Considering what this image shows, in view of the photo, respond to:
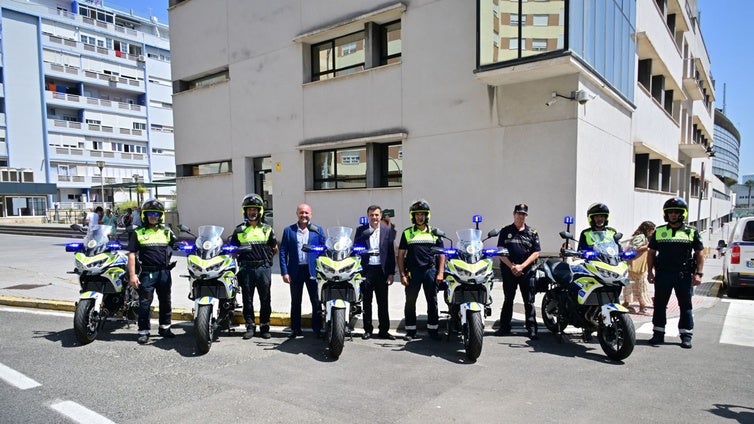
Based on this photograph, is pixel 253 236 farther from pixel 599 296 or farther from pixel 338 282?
pixel 599 296

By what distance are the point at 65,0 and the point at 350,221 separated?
57.8m

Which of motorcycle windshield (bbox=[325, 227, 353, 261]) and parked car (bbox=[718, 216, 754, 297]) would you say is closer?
motorcycle windshield (bbox=[325, 227, 353, 261])

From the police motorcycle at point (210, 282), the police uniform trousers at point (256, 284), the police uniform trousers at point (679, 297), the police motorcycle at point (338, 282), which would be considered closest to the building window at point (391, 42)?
the police motorcycle at point (338, 282)

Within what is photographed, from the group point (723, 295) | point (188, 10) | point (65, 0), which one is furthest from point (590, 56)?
point (65, 0)

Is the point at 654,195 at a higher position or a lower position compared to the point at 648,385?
higher

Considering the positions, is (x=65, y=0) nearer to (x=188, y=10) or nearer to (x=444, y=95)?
(x=188, y=10)

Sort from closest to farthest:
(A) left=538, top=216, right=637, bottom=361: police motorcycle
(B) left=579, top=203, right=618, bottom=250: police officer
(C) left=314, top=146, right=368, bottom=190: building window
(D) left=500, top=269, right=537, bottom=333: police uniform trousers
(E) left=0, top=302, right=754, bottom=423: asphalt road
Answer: (E) left=0, top=302, right=754, bottom=423: asphalt road < (A) left=538, top=216, right=637, bottom=361: police motorcycle < (B) left=579, top=203, right=618, bottom=250: police officer < (D) left=500, top=269, right=537, bottom=333: police uniform trousers < (C) left=314, top=146, right=368, bottom=190: building window

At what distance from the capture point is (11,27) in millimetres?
43375

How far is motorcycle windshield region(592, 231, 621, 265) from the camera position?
5473mm

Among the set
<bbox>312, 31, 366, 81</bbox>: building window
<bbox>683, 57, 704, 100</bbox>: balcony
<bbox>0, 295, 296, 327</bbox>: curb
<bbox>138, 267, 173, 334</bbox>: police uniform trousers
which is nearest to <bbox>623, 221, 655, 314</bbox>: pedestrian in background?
<bbox>0, 295, 296, 327</bbox>: curb

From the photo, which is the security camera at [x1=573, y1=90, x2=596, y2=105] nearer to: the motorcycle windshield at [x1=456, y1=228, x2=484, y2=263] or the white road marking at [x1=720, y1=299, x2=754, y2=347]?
the white road marking at [x1=720, y1=299, x2=754, y2=347]

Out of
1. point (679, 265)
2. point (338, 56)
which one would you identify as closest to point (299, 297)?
point (679, 265)

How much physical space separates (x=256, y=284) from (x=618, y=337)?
4590 millimetres

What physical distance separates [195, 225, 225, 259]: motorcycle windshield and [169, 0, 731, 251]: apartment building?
18.1ft
